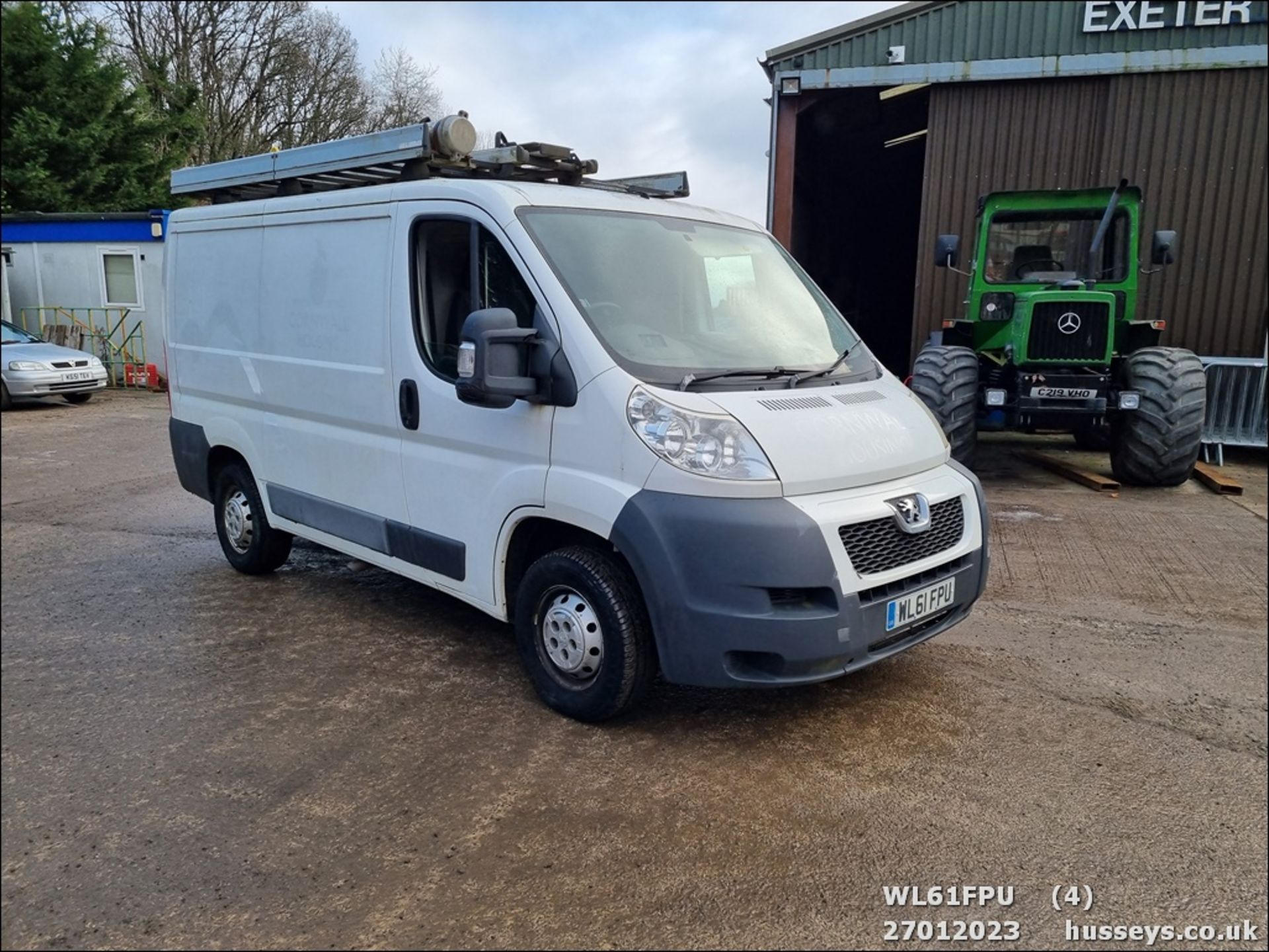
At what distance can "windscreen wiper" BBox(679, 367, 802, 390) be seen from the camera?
3.14m

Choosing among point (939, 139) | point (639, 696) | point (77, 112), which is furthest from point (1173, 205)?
point (77, 112)

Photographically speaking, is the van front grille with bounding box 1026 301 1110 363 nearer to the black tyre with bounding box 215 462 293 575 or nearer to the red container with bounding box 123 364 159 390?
the black tyre with bounding box 215 462 293 575

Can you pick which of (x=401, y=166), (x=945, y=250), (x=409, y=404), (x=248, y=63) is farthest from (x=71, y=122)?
(x=945, y=250)

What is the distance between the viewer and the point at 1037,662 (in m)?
3.98

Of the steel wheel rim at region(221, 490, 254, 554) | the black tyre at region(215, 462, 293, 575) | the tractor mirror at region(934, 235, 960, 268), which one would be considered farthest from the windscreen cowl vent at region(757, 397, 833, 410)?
the tractor mirror at region(934, 235, 960, 268)

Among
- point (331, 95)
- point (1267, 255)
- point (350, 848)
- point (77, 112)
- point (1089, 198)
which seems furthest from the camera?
point (1267, 255)

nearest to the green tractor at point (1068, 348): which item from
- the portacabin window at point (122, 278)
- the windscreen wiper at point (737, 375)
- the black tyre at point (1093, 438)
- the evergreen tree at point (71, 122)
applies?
the black tyre at point (1093, 438)

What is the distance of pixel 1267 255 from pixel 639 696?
10632 mm

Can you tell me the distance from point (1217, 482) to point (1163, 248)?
203cm

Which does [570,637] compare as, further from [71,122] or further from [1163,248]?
[1163,248]

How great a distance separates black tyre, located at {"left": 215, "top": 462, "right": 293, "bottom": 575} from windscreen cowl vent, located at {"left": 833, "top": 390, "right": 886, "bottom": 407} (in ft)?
10.4

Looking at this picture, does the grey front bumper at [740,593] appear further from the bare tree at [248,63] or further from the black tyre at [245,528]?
the black tyre at [245,528]

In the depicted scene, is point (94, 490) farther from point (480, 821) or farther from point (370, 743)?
point (480, 821)

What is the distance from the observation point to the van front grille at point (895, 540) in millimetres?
2998
